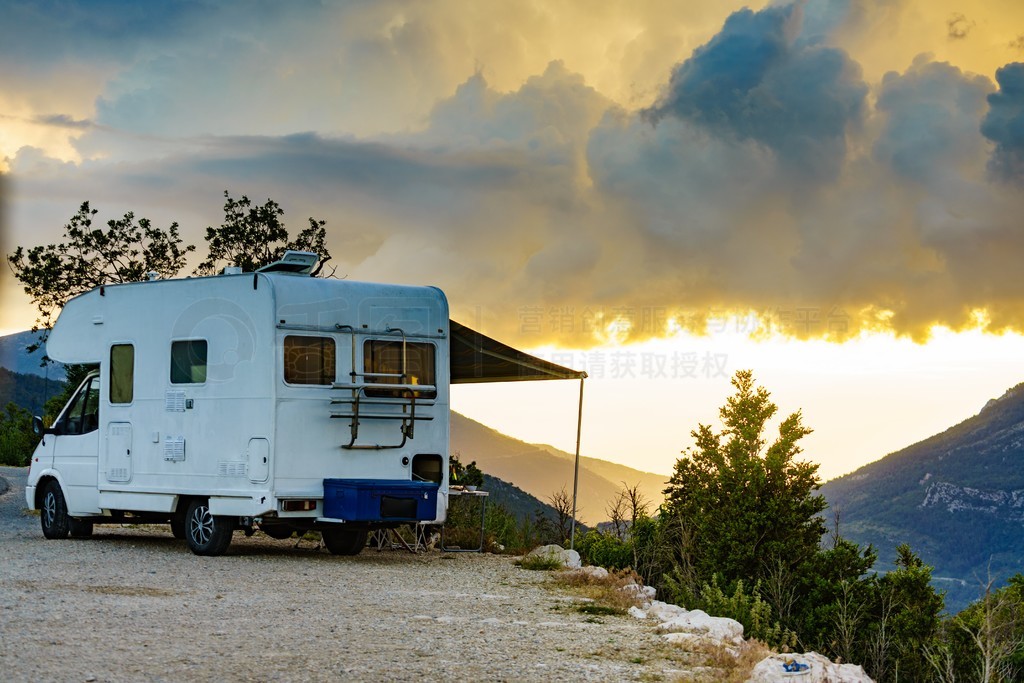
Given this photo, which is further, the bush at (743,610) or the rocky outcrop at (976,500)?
the rocky outcrop at (976,500)

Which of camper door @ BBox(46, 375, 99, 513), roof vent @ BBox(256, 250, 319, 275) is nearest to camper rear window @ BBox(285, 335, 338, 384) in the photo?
roof vent @ BBox(256, 250, 319, 275)

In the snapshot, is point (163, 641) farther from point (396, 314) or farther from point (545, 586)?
point (396, 314)

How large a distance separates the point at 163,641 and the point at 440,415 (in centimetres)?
632

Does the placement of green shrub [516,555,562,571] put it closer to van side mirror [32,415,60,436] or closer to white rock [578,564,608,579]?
white rock [578,564,608,579]

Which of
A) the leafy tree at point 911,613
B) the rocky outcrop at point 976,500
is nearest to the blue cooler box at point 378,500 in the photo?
the leafy tree at point 911,613

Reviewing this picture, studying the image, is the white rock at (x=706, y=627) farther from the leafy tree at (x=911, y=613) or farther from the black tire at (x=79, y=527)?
the leafy tree at (x=911, y=613)

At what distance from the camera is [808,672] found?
293 inches

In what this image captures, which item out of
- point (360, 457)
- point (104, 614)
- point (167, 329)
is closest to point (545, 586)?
point (360, 457)

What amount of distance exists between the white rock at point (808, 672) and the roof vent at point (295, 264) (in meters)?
8.46

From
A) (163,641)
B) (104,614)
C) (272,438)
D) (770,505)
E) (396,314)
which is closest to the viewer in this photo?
→ (163,641)

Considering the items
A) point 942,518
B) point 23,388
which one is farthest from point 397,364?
point 942,518

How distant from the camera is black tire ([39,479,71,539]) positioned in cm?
1611

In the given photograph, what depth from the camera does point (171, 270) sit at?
2914 cm

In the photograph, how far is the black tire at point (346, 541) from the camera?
15297 millimetres
